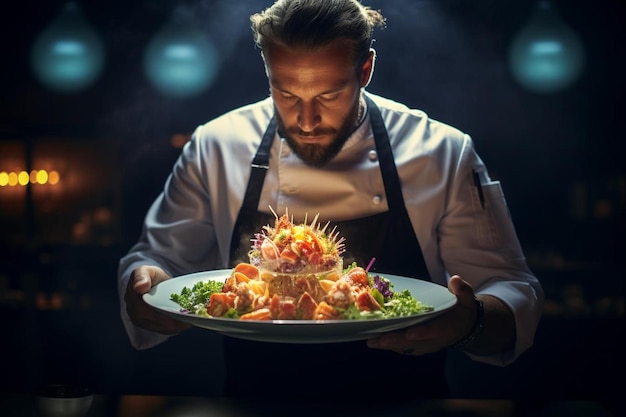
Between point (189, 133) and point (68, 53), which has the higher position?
point (68, 53)

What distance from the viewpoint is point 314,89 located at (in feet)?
8.43

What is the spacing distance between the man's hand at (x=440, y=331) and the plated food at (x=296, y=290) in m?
0.07

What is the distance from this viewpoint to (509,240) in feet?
9.35

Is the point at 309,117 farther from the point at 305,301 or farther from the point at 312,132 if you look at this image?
the point at 305,301

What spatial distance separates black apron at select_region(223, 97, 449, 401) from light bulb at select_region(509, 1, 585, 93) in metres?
0.79

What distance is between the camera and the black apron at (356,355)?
2.84 meters

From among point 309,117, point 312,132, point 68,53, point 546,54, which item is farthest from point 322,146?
point 68,53

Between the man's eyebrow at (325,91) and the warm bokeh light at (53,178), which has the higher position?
the man's eyebrow at (325,91)

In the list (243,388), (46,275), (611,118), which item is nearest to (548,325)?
(611,118)

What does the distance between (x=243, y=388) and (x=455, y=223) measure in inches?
40.8

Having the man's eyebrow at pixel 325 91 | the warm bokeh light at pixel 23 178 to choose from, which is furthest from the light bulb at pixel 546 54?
the warm bokeh light at pixel 23 178

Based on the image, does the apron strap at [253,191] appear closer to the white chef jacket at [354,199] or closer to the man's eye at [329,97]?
the white chef jacket at [354,199]

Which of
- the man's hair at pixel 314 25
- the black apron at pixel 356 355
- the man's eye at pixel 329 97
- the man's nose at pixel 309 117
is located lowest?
the black apron at pixel 356 355

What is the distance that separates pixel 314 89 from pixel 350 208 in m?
0.50
